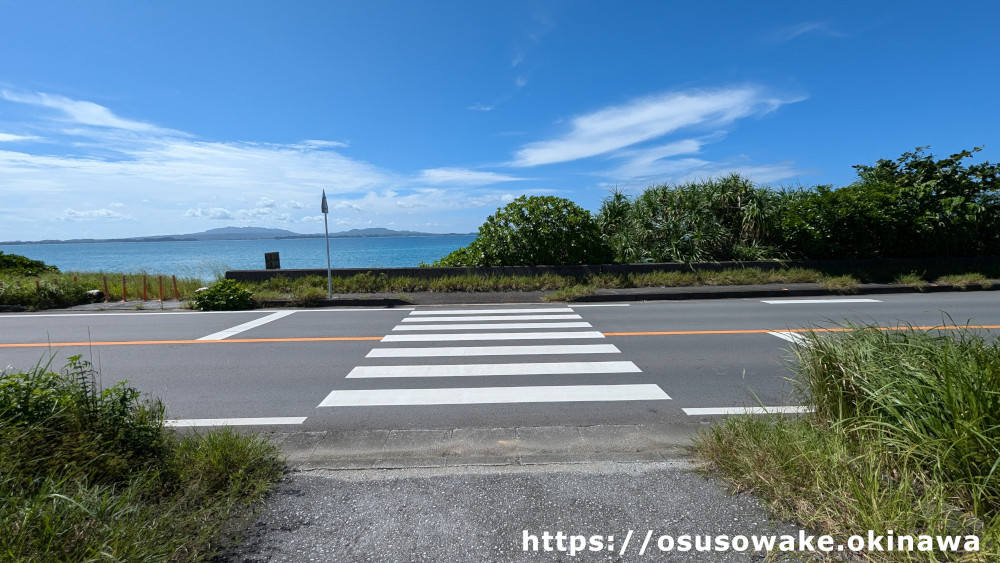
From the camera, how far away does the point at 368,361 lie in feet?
21.4

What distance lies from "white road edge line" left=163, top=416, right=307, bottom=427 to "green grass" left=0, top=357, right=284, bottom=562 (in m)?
0.89

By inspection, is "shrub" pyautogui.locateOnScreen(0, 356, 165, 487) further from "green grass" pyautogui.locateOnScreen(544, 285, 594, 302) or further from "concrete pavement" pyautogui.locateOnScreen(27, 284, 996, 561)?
"green grass" pyautogui.locateOnScreen(544, 285, 594, 302)

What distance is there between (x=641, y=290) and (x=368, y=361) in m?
8.41

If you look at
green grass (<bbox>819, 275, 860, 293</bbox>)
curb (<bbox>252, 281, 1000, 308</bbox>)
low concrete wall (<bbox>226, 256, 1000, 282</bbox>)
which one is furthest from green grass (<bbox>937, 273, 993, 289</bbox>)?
green grass (<bbox>819, 275, 860, 293</bbox>)

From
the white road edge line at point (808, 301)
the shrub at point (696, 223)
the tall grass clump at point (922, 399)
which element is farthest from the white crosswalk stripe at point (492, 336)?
the shrub at point (696, 223)

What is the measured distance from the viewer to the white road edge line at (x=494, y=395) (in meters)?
5.00

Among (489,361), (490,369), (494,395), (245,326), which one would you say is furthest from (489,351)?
(245,326)

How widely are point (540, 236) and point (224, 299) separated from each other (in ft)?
27.5

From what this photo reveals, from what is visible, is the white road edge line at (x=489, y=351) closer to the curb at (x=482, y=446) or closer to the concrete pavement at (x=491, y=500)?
the curb at (x=482, y=446)

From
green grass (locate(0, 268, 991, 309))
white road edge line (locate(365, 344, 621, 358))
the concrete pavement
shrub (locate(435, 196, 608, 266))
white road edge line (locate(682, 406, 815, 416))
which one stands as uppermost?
shrub (locate(435, 196, 608, 266))

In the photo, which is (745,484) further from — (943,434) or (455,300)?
(455,300)

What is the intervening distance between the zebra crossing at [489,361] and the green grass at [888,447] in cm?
182

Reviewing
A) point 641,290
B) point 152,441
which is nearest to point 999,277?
point 641,290

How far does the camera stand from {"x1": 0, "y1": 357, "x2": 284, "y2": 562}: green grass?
2152 mm
